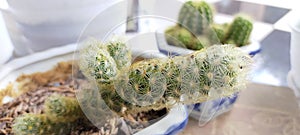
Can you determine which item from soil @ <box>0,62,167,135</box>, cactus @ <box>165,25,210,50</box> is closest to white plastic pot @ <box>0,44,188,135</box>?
soil @ <box>0,62,167,135</box>

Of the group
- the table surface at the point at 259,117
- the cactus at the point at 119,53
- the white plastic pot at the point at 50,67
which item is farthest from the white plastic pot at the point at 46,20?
the table surface at the point at 259,117

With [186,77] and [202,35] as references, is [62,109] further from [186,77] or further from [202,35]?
[202,35]

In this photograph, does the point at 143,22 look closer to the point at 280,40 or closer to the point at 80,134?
the point at 80,134

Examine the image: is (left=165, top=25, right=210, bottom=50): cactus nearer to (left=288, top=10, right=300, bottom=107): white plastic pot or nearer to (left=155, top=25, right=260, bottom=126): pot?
(left=155, top=25, right=260, bottom=126): pot

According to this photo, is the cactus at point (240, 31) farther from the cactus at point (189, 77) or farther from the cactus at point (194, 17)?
the cactus at point (189, 77)

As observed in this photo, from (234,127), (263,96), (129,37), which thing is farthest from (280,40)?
(129,37)

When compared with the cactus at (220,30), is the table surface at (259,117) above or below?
below
